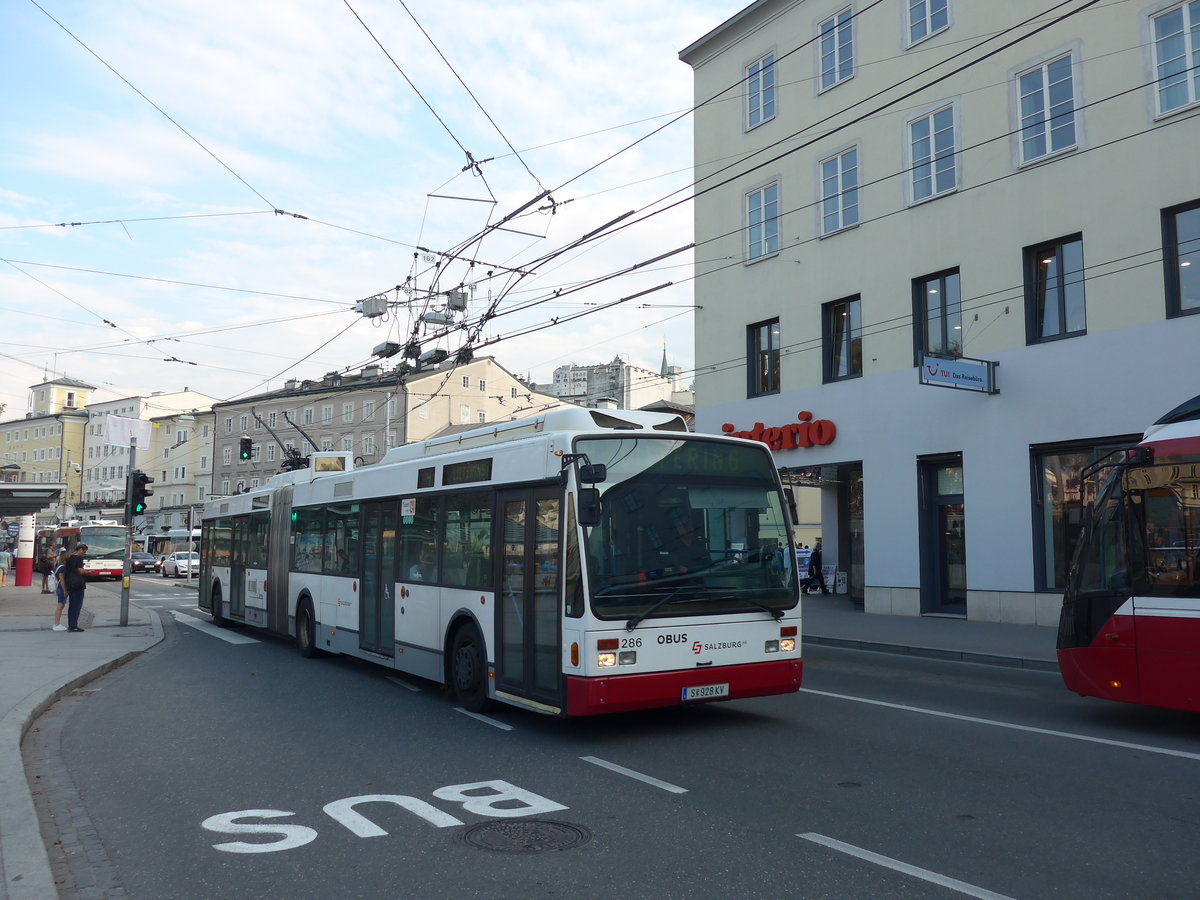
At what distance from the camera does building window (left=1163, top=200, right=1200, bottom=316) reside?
658 inches

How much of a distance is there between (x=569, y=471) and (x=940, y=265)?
1474 cm

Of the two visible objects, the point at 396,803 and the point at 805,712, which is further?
the point at 805,712

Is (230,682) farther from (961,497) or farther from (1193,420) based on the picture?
(961,497)

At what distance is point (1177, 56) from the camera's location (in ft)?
55.4

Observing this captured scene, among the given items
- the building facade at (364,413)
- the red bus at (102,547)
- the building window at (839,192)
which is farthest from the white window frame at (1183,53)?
the building facade at (364,413)

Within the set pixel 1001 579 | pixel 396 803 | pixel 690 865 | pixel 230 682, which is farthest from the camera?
pixel 1001 579

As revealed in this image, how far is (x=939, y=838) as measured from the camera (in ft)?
18.5

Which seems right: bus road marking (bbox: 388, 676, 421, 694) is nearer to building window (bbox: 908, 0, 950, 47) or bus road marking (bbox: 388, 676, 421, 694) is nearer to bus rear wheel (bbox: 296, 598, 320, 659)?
bus rear wheel (bbox: 296, 598, 320, 659)

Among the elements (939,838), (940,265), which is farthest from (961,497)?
(939,838)

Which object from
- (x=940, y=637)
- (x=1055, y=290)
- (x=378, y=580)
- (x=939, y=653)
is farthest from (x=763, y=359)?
(x=378, y=580)

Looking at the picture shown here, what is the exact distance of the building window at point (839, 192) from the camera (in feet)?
75.7

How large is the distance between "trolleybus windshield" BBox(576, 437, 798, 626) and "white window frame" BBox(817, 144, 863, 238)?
1526 cm

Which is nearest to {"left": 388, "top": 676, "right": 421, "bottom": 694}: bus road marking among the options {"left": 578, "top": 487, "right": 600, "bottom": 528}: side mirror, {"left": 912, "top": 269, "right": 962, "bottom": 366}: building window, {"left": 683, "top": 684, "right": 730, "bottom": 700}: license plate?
{"left": 683, "top": 684, "right": 730, "bottom": 700}: license plate

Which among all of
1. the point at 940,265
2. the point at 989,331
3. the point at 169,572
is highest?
the point at 940,265
